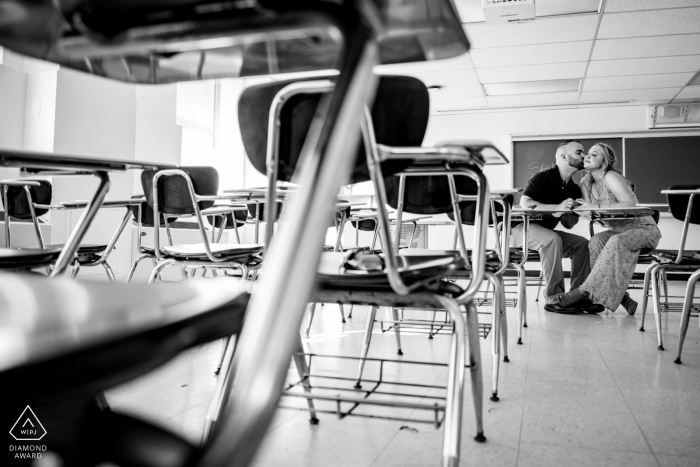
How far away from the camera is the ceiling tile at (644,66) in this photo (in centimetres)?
561

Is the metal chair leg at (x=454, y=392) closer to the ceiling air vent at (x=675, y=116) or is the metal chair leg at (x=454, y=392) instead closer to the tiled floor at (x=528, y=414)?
the tiled floor at (x=528, y=414)

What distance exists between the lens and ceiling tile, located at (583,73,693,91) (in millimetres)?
6182

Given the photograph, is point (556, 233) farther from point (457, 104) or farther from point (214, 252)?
point (457, 104)

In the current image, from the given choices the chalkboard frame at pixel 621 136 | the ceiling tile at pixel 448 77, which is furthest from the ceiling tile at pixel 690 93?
the ceiling tile at pixel 448 77

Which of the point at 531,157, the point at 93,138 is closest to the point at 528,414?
the point at 93,138

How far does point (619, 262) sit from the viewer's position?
3670 millimetres

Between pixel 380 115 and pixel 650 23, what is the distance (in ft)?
15.5

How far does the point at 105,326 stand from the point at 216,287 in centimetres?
16

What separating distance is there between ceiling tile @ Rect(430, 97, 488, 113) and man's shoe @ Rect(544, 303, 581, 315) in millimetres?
4041

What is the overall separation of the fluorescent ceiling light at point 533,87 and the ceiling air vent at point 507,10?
6.67ft

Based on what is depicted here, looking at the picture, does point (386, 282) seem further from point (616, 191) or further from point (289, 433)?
point (616, 191)

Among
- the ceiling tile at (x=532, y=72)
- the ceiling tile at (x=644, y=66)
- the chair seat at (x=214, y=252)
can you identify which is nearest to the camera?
the chair seat at (x=214, y=252)

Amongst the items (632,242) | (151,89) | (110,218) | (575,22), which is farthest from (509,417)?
(151,89)

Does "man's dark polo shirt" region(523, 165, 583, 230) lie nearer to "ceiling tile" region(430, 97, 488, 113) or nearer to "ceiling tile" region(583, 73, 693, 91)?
"ceiling tile" region(583, 73, 693, 91)
